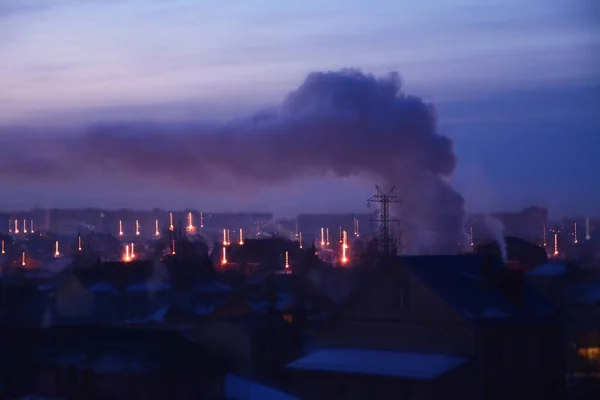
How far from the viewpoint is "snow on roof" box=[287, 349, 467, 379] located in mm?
18250

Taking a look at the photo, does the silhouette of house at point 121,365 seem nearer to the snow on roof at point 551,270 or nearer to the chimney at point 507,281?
the chimney at point 507,281

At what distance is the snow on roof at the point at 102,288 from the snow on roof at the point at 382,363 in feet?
60.9

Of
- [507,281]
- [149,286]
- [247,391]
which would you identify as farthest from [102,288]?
[507,281]

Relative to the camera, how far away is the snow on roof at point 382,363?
18.2 meters

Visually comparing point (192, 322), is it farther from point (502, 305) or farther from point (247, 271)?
point (247, 271)

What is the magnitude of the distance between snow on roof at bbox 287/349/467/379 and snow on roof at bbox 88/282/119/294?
60.9 feet

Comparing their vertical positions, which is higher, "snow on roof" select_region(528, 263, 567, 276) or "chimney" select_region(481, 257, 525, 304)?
"chimney" select_region(481, 257, 525, 304)

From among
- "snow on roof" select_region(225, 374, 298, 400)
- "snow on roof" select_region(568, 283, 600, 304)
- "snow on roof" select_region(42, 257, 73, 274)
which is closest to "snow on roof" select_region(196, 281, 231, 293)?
"snow on roof" select_region(568, 283, 600, 304)

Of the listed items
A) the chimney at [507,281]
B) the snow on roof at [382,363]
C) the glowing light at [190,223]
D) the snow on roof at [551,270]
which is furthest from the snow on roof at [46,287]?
the glowing light at [190,223]

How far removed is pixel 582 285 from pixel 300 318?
12622 mm

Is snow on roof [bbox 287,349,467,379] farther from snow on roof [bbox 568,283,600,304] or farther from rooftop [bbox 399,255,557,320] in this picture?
snow on roof [bbox 568,283,600,304]

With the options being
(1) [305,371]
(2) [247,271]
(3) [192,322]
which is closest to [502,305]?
(1) [305,371]

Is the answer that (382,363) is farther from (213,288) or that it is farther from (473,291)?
(213,288)

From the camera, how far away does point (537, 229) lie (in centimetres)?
8269
